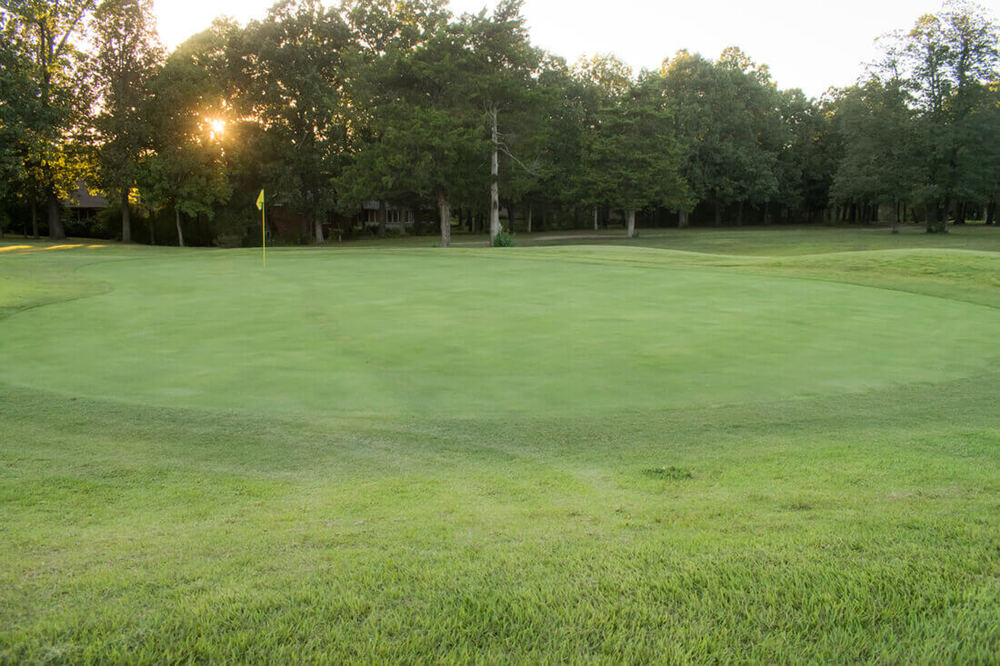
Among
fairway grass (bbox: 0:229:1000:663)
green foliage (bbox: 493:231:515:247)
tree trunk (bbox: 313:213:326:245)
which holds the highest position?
tree trunk (bbox: 313:213:326:245)

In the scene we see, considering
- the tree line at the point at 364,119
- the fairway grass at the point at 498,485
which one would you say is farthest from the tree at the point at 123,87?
the fairway grass at the point at 498,485

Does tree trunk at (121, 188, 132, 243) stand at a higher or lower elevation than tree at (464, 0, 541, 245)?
lower

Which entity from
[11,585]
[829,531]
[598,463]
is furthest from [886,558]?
[11,585]

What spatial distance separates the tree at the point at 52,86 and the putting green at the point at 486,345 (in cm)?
3307

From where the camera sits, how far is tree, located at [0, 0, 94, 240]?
135 feet

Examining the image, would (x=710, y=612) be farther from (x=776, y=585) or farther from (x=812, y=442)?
(x=812, y=442)

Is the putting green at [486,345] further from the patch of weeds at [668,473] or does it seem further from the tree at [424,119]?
the tree at [424,119]

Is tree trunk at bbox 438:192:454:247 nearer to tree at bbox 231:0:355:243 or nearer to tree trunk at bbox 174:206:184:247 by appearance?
Answer: tree at bbox 231:0:355:243

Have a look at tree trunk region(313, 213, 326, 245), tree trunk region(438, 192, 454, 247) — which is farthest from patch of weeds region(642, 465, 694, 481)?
tree trunk region(313, 213, 326, 245)

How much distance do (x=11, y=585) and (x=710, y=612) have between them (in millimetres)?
2696

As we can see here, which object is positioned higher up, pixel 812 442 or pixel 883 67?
pixel 883 67

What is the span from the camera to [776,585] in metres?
2.73

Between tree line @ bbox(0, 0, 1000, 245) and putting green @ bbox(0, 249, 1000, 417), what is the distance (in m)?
28.0

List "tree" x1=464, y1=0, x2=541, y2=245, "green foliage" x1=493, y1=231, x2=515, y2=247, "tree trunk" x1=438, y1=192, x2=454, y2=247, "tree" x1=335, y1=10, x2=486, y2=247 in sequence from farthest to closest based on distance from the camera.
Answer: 1. "tree trunk" x1=438, y1=192, x2=454, y2=247
2. "tree" x1=464, y1=0, x2=541, y2=245
3. "tree" x1=335, y1=10, x2=486, y2=247
4. "green foliage" x1=493, y1=231, x2=515, y2=247
